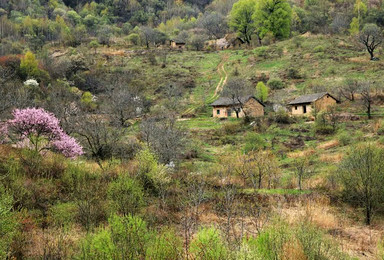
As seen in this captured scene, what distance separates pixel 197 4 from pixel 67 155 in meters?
167

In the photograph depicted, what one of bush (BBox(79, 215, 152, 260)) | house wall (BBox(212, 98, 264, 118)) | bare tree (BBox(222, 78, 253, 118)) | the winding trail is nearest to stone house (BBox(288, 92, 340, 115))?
house wall (BBox(212, 98, 264, 118))

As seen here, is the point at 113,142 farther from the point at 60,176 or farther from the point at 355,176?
the point at 355,176

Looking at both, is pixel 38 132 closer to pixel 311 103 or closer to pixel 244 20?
pixel 311 103

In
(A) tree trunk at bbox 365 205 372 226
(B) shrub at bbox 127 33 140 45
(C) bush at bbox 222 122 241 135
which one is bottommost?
(A) tree trunk at bbox 365 205 372 226

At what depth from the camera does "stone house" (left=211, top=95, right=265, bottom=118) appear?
144ft

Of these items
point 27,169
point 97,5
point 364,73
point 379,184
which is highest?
point 97,5

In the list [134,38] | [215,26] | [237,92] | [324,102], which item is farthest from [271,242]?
[215,26]

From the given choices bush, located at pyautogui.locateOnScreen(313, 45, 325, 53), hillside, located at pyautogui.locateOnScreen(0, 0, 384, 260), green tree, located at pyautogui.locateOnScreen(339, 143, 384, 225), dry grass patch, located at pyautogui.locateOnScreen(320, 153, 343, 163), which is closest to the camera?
hillside, located at pyautogui.locateOnScreen(0, 0, 384, 260)

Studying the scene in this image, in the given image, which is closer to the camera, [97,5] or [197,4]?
[97,5]

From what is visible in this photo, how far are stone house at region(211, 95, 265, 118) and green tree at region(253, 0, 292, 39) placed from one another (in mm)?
38543

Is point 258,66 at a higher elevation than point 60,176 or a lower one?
higher

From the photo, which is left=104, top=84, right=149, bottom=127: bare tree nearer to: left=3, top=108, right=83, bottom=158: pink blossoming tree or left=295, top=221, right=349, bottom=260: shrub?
left=3, top=108, right=83, bottom=158: pink blossoming tree

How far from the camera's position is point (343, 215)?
476 inches

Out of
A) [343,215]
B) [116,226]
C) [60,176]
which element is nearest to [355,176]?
[343,215]
